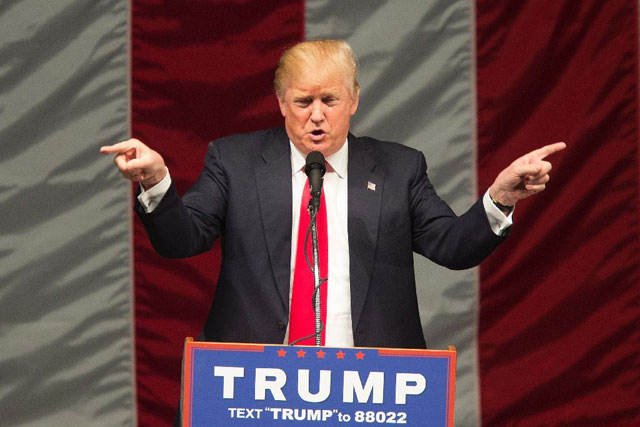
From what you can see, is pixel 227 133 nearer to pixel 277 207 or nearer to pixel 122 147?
pixel 277 207

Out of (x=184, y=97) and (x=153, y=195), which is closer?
(x=153, y=195)

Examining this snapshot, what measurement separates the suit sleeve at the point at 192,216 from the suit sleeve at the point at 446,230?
390mm

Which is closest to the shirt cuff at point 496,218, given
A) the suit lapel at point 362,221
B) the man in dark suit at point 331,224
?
the man in dark suit at point 331,224

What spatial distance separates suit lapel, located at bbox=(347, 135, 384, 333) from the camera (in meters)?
1.88

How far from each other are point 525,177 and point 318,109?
42 cm

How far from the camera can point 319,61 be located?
6.26ft

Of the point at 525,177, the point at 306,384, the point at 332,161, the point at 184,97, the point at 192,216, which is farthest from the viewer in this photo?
the point at 184,97

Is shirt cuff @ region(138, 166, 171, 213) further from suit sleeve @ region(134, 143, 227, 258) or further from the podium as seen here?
the podium

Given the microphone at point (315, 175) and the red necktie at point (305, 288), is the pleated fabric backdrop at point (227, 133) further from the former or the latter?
the microphone at point (315, 175)

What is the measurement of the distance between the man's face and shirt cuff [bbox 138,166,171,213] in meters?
0.32

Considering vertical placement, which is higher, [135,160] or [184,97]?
[184,97]

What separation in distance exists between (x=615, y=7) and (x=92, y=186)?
1667mm

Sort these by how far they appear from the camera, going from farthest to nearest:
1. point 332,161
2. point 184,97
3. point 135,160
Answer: point 184,97, point 332,161, point 135,160

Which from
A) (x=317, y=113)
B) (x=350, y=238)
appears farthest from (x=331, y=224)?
(x=317, y=113)
